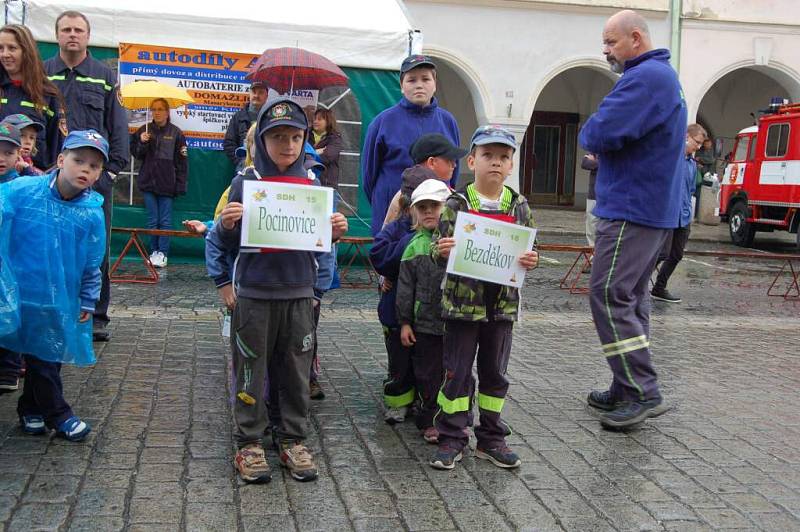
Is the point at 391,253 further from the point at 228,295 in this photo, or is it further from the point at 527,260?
the point at 228,295

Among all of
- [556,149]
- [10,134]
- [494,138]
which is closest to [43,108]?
[10,134]

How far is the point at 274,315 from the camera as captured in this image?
3.96 metres

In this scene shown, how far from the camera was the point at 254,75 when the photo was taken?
9578mm

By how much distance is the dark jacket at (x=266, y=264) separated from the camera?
3916 mm

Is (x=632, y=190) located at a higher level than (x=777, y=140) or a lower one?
lower

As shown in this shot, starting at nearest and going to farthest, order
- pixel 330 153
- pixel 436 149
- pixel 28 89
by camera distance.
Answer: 1. pixel 436 149
2. pixel 28 89
3. pixel 330 153

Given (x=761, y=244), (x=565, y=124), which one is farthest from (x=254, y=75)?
(x=565, y=124)

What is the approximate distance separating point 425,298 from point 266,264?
924mm

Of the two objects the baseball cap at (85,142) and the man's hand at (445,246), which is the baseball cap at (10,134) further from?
the man's hand at (445,246)

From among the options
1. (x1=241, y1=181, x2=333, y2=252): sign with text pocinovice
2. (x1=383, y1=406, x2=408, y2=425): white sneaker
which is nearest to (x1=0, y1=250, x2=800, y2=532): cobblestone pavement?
(x1=383, y1=406, x2=408, y2=425): white sneaker

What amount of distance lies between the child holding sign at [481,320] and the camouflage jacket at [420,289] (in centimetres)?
22

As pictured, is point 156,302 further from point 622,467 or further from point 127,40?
point 622,467

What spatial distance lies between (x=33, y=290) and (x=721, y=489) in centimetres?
328

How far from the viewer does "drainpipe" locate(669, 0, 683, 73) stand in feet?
70.4
